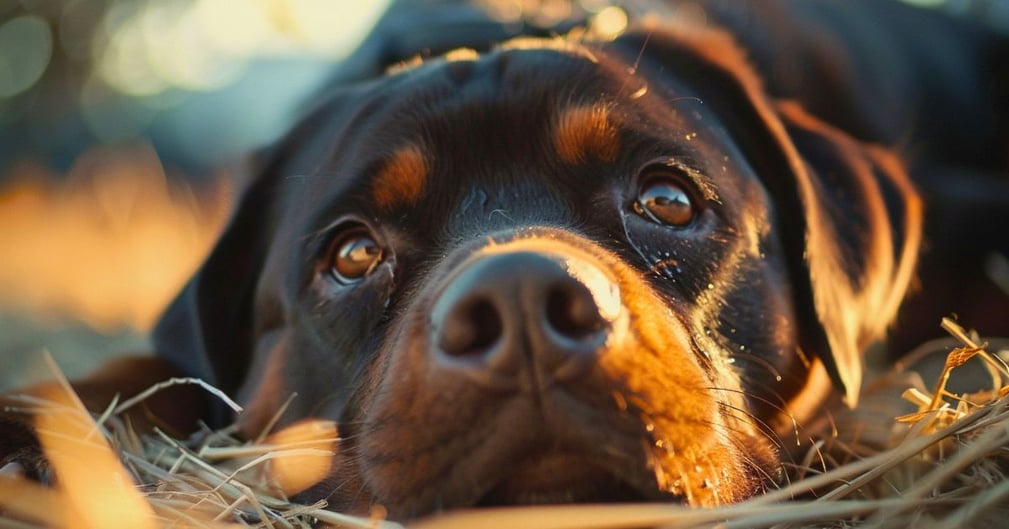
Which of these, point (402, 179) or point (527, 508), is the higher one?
point (402, 179)

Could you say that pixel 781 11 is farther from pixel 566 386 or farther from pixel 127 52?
pixel 127 52

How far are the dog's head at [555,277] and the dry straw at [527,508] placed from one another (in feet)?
0.40

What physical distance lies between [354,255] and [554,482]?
3.84 feet

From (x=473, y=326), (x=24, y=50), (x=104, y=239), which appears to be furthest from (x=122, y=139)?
(x=473, y=326)

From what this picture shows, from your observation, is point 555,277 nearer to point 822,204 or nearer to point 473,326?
point 473,326

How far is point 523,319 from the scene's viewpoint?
167cm

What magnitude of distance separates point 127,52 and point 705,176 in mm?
12731

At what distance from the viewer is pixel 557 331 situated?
5.58 ft

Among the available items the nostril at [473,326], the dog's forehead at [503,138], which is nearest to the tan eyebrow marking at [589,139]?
the dog's forehead at [503,138]

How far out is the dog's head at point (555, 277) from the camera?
173 centimetres

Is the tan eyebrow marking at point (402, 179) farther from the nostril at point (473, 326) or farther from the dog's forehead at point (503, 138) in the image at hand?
the nostril at point (473, 326)

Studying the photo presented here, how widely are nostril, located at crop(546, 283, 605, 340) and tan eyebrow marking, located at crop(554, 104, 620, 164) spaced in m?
0.92

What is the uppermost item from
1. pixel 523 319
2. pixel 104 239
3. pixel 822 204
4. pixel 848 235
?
pixel 523 319

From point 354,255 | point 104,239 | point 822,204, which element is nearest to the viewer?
point 354,255
